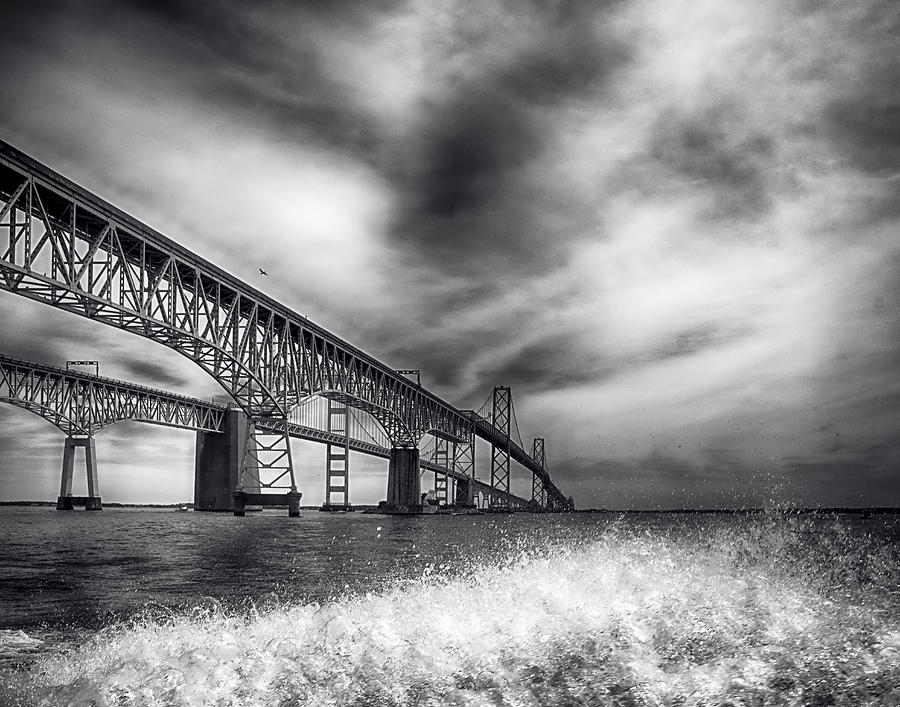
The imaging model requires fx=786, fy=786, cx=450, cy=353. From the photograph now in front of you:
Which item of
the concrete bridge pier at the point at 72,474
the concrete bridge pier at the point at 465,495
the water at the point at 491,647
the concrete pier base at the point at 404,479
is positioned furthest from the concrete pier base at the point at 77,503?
the water at the point at 491,647

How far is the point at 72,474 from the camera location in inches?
3049

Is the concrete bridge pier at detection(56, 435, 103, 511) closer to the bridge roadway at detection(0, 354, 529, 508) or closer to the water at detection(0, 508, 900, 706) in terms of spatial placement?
the bridge roadway at detection(0, 354, 529, 508)

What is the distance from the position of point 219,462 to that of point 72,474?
1430 cm

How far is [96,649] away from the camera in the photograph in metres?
6.32

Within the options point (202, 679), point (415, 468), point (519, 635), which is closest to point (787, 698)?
point (519, 635)

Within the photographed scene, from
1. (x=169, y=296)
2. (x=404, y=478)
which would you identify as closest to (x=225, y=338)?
(x=169, y=296)

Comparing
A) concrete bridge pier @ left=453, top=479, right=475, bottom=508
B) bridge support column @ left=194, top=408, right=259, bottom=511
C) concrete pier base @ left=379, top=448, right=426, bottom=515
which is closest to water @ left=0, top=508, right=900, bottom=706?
concrete pier base @ left=379, top=448, right=426, bottom=515

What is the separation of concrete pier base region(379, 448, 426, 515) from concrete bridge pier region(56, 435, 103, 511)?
2849cm

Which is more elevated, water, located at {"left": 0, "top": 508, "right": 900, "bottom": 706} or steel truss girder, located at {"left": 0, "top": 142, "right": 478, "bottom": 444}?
steel truss girder, located at {"left": 0, "top": 142, "right": 478, "bottom": 444}

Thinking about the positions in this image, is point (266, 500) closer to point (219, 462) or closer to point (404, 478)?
point (404, 478)

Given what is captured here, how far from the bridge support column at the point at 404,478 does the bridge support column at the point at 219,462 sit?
14363 millimetres

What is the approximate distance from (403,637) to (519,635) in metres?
0.87

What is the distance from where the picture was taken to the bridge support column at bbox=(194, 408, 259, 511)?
74.2m

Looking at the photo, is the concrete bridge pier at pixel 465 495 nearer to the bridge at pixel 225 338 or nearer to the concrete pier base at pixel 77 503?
the bridge at pixel 225 338
